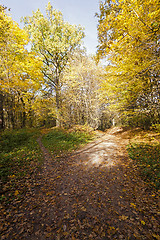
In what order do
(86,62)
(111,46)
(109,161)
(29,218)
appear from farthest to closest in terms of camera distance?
(86,62) → (109,161) → (111,46) → (29,218)

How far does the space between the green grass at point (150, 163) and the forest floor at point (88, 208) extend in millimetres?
304

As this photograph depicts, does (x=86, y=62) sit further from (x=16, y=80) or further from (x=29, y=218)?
(x=29, y=218)

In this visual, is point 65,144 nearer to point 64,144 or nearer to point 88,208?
point 64,144

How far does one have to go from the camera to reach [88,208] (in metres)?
3.59

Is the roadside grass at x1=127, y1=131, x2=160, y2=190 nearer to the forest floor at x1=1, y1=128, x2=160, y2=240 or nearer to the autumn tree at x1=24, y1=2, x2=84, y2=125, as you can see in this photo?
the forest floor at x1=1, y1=128, x2=160, y2=240

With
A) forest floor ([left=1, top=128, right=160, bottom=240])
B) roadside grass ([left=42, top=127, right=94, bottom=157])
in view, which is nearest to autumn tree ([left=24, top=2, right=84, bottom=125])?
roadside grass ([left=42, top=127, right=94, bottom=157])

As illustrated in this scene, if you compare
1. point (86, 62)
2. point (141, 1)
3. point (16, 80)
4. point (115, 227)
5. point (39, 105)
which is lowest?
point (115, 227)

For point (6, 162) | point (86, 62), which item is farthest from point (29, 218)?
point (86, 62)

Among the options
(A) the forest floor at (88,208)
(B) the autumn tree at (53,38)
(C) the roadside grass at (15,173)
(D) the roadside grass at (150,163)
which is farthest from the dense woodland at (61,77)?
(C) the roadside grass at (15,173)

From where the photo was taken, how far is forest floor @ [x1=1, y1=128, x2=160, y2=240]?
2.83 metres

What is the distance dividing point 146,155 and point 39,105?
14.3 metres

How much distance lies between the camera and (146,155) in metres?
6.10

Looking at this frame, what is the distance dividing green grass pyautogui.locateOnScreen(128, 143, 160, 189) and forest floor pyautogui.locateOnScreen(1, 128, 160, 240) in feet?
1.00

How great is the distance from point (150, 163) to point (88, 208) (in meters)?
3.80
